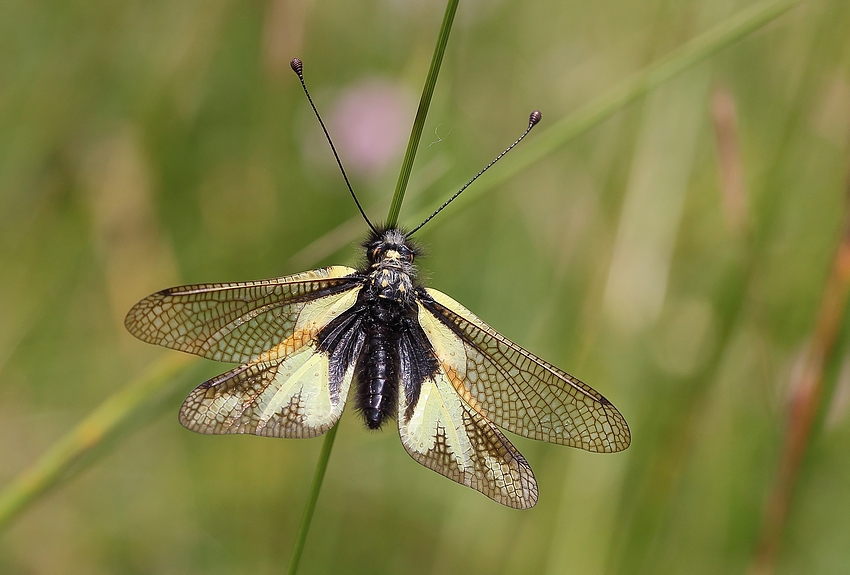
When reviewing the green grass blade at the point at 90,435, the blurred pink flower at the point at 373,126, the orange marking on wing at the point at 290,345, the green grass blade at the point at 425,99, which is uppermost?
the blurred pink flower at the point at 373,126

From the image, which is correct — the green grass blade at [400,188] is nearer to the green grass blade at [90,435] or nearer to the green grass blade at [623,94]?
the green grass blade at [623,94]

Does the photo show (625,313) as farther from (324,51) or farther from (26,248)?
(26,248)

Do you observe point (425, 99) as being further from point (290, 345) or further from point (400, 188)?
point (290, 345)

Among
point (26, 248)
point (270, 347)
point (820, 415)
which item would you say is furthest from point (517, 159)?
point (26, 248)

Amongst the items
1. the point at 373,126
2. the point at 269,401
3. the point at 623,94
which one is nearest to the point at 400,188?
the point at 269,401

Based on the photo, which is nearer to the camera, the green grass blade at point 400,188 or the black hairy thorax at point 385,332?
the green grass blade at point 400,188

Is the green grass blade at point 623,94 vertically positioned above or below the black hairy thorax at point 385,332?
above

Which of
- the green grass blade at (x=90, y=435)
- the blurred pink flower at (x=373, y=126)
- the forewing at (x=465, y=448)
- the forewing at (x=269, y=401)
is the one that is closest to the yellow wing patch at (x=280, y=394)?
the forewing at (x=269, y=401)
